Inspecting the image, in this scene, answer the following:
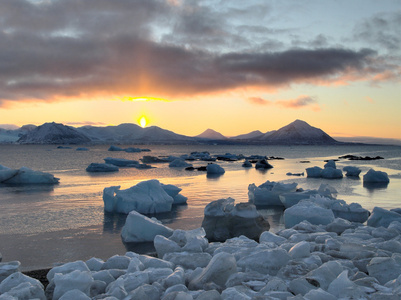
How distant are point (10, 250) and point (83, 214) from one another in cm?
363

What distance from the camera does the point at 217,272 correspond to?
4.43 m

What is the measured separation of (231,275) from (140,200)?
631cm

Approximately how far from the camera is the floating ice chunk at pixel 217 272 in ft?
14.2

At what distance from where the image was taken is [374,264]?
4.56 metres

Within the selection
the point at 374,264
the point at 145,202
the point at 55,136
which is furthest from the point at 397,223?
the point at 55,136

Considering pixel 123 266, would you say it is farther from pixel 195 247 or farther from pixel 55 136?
pixel 55 136

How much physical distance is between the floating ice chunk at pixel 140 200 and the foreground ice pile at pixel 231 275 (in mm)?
4703

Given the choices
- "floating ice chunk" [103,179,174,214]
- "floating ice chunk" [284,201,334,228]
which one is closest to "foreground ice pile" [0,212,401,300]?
"floating ice chunk" [284,201,334,228]

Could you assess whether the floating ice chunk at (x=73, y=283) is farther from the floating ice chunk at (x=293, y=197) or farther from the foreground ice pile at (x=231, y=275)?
the floating ice chunk at (x=293, y=197)

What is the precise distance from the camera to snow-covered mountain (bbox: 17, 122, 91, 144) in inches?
5807

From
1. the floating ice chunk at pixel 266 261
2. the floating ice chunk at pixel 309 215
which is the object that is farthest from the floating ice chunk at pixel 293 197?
→ the floating ice chunk at pixel 266 261

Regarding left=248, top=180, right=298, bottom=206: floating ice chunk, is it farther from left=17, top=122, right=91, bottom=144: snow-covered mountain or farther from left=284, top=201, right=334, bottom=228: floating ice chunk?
left=17, top=122, right=91, bottom=144: snow-covered mountain

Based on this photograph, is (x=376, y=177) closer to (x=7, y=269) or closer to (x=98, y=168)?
(x=98, y=168)

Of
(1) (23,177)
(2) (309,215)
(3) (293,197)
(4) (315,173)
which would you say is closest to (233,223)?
(2) (309,215)
